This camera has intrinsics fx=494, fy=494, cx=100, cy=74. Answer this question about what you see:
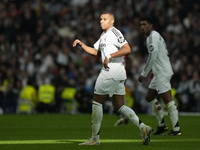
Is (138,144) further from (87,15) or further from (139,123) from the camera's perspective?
(87,15)

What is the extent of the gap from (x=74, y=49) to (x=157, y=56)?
12.4 metres

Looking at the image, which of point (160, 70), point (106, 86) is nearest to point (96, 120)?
point (106, 86)

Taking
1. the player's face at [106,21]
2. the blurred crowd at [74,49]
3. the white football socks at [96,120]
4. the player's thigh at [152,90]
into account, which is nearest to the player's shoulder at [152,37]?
the player's thigh at [152,90]

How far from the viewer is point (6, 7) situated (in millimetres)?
24438

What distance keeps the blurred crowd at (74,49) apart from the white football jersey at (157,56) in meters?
8.20

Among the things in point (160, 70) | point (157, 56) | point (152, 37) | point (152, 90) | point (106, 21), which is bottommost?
point (152, 90)

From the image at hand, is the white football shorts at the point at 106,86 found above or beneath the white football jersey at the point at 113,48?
beneath

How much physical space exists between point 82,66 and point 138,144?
13.5 metres

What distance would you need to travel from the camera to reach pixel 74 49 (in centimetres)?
2222

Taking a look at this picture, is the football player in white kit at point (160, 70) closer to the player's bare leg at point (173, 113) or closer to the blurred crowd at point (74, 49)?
the player's bare leg at point (173, 113)

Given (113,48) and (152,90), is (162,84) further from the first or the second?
(113,48)

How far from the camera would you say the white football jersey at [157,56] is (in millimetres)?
9758

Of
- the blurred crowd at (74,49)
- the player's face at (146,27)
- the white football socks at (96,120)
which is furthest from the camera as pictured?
the blurred crowd at (74,49)

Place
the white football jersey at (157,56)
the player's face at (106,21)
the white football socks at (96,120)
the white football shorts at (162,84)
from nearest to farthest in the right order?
the white football socks at (96,120)
the player's face at (106,21)
the white football jersey at (157,56)
the white football shorts at (162,84)
